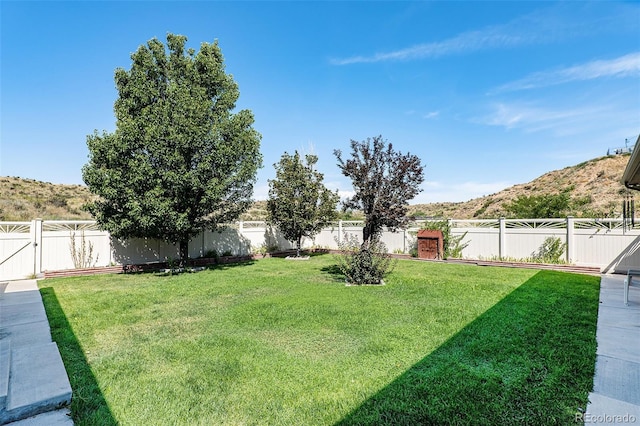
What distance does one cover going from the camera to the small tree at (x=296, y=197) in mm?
14359

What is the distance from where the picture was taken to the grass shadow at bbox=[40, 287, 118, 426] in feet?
8.65

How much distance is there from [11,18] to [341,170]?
10182 millimetres

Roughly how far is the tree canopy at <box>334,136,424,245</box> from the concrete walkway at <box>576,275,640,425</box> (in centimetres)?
447

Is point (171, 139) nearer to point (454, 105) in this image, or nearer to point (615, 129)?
point (454, 105)

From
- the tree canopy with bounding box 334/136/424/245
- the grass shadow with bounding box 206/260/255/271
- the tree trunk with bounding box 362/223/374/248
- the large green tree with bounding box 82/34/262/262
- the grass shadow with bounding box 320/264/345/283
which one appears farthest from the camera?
the grass shadow with bounding box 206/260/255/271

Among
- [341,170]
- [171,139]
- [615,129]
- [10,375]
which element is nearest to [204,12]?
[171,139]

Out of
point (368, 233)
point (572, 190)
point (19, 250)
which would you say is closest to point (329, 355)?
point (368, 233)

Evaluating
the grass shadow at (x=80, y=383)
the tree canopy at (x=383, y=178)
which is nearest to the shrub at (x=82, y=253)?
the grass shadow at (x=80, y=383)

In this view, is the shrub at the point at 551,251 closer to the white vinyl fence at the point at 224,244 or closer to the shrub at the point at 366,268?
the white vinyl fence at the point at 224,244

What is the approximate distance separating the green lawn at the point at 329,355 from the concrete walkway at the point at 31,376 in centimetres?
15

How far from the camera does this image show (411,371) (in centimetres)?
334

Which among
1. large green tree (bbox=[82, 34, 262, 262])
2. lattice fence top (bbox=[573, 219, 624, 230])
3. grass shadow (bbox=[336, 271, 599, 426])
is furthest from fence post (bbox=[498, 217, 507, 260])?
large green tree (bbox=[82, 34, 262, 262])

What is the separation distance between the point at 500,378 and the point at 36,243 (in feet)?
40.6

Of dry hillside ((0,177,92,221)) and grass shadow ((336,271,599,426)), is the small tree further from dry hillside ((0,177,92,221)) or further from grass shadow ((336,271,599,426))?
dry hillside ((0,177,92,221))
